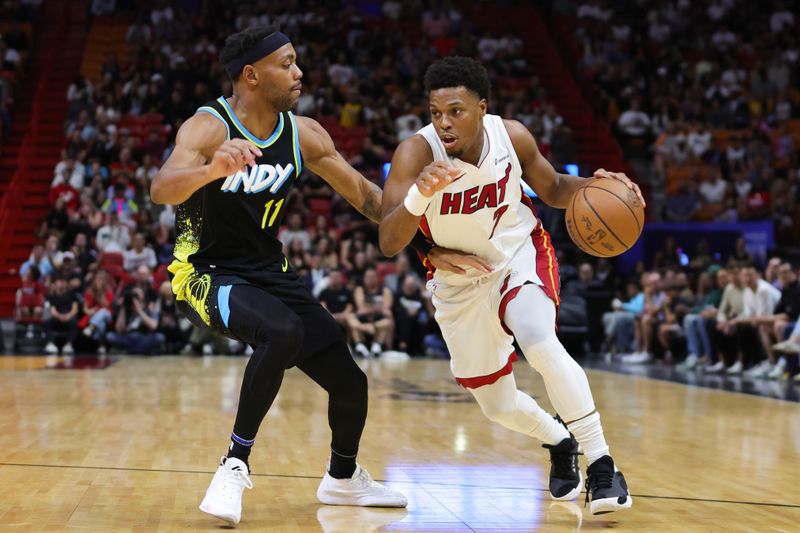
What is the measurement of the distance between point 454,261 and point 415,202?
505mm

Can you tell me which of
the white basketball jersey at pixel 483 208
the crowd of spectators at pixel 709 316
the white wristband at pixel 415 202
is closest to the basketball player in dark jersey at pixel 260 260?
the white basketball jersey at pixel 483 208

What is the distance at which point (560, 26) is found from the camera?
23.8m

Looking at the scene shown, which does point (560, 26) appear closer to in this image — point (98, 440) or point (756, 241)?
point (756, 241)

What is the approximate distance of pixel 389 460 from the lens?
612cm

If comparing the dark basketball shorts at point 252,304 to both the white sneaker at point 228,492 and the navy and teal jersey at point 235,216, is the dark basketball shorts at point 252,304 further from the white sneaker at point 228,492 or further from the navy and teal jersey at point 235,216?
the white sneaker at point 228,492

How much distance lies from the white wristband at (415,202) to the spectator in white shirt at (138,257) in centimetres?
1154

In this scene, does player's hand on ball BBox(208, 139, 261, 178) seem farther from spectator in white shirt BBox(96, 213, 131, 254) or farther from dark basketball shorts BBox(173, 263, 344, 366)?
spectator in white shirt BBox(96, 213, 131, 254)

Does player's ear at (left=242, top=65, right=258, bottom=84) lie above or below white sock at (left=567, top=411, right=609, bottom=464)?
above

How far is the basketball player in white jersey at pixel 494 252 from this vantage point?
4.54m

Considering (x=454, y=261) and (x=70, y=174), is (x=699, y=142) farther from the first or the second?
(x=454, y=261)

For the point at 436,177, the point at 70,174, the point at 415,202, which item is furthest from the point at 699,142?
the point at 436,177

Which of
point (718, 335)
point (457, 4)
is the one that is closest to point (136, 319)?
point (718, 335)

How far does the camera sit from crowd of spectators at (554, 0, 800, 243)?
1797 cm

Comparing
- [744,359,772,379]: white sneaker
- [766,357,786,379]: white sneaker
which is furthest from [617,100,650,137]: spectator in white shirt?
[766,357,786,379]: white sneaker
